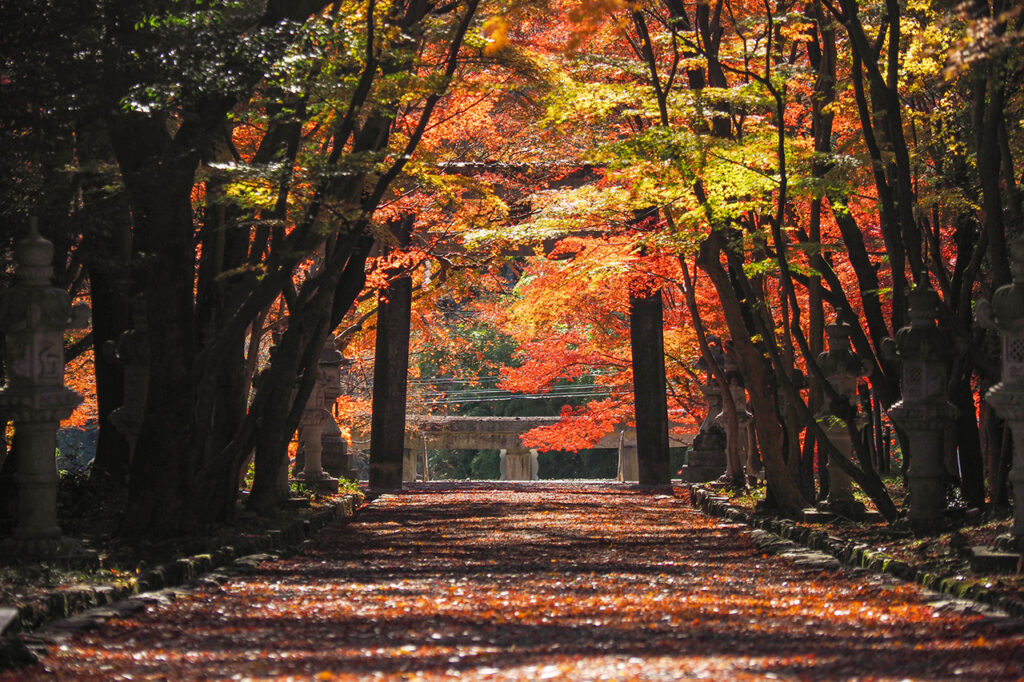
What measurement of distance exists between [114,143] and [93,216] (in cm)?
65

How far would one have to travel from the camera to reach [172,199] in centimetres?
1135

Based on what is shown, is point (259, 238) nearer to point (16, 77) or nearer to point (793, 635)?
point (16, 77)

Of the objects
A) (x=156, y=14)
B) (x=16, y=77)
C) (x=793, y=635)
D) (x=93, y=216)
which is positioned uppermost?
(x=156, y=14)

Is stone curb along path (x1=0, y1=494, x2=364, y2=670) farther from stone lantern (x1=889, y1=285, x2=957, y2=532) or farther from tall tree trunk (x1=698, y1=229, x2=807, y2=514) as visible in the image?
stone lantern (x1=889, y1=285, x2=957, y2=532)

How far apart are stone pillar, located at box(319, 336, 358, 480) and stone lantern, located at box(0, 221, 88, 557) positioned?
11.1m

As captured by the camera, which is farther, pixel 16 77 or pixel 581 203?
pixel 581 203

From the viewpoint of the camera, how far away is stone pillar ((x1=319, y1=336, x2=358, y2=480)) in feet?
68.0

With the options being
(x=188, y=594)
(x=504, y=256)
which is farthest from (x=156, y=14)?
(x=504, y=256)

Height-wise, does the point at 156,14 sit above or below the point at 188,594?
above

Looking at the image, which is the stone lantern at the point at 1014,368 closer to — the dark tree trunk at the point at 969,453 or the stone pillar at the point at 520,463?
the dark tree trunk at the point at 969,453

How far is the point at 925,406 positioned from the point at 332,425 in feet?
46.7

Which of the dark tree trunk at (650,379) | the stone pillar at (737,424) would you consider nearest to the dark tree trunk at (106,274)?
the stone pillar at (737,424)

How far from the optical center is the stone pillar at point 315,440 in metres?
19.8

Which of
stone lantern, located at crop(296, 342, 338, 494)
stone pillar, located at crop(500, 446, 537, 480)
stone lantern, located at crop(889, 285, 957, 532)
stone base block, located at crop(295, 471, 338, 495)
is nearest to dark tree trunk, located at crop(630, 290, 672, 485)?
stone lantern, located at crop(296, 342, 338, 494)
